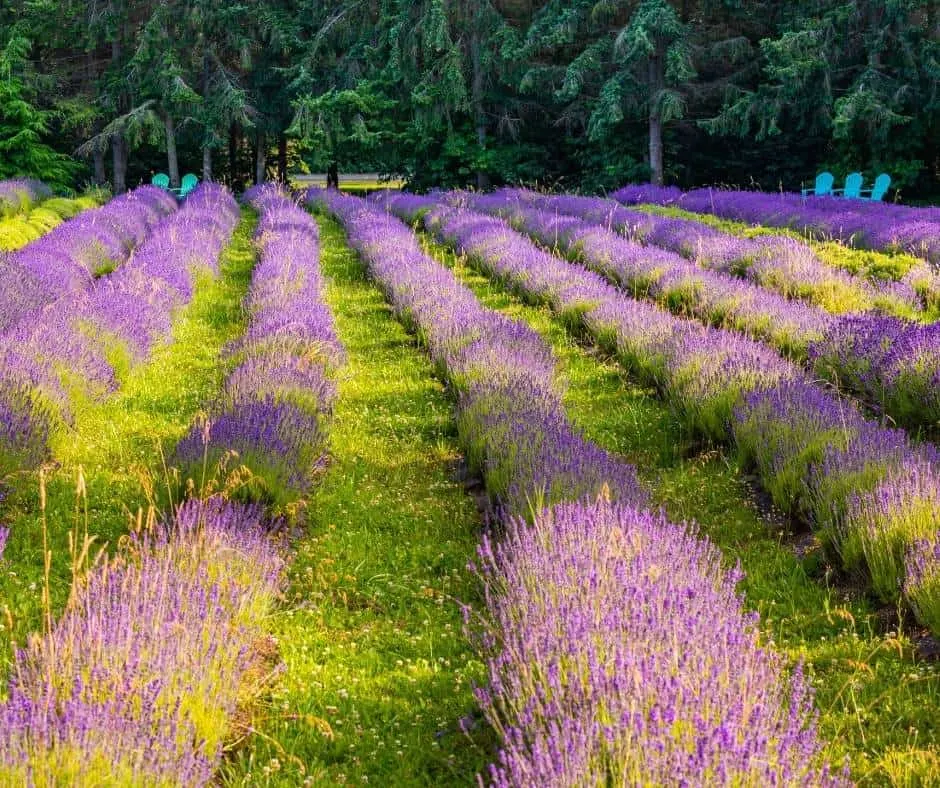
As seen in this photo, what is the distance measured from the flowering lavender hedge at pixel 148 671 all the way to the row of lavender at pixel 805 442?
2065 millimetres

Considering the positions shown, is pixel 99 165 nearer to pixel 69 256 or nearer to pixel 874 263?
pixel 69 256

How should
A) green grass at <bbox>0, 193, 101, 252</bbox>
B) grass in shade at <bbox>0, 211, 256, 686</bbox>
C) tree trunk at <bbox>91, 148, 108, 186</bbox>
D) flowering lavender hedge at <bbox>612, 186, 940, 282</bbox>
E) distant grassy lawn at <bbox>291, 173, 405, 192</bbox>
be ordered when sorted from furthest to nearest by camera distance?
1. distant grassy lawn at <bbox>291, 173, 405, 192</bbox>
2. tree trunk at <bbox>91, 148, 108, 186</bbox>
3. green grass at <bbox>0, 193, 101, 252</bbox>
4. flowering lavender hedge at <bbox>612, 186, 940, 282</bbox>
5. grass in shade at <bbox>0, 211, 256, 686</bbox>

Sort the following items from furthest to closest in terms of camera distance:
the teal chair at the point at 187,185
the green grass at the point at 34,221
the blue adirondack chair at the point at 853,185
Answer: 1. the teal chair at the point at 187,185
2. the blue adirondack chair at the point at 853,185
3. the green grass at the point at 34,221

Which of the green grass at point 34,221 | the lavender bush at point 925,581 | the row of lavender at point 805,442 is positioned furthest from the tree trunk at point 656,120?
the lavender bush at point 925,581

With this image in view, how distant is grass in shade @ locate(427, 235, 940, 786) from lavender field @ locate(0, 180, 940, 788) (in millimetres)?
17

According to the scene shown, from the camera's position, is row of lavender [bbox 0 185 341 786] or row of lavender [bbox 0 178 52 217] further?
row of lavender [bbox 0 178 52 217]

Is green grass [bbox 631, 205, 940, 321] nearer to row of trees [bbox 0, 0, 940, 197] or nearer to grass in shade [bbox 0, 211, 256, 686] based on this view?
grass in shade [bbox 0, 211, 256, 686]

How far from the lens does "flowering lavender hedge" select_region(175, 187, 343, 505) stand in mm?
4059

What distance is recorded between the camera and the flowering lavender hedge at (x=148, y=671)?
6.48 ft

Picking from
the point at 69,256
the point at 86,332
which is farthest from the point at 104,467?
the point at 69,256

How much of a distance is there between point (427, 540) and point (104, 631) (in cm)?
180

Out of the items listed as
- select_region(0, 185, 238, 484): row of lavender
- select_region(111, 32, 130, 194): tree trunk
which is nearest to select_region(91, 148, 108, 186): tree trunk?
select_region(111, 32, 130, 194): tree trunk

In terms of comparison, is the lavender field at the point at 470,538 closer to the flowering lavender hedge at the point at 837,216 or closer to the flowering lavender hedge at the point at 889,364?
the flowering lavender hedge at the point at 889,364

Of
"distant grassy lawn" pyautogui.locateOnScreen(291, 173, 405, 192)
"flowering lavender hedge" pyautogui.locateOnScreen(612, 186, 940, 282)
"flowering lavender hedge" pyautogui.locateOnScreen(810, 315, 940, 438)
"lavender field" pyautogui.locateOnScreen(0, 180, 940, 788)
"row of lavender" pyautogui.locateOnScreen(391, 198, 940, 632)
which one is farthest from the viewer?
"distant grassy lawn" pyautogui.locateOnScreen(291, 173, 405, 192)
